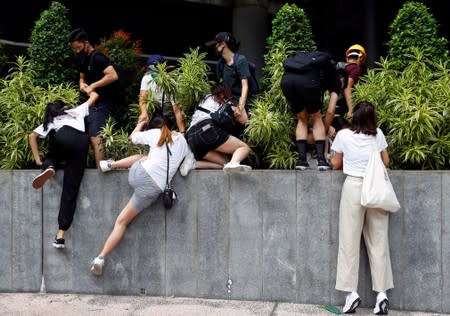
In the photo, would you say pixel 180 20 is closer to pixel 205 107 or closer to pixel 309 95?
pixel 205 107

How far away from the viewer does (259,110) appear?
22.5ft

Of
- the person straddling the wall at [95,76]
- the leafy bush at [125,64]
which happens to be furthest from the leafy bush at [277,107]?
the leafy bush at [125,64]

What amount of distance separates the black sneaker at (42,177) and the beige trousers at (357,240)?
3.24 m

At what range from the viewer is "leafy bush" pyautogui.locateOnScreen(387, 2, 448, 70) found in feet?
24.6

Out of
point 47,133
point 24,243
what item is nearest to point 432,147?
point 47,133

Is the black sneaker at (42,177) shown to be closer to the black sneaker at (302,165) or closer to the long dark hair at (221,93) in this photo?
the long dark hair at (221,93)

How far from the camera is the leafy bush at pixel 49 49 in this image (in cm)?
816

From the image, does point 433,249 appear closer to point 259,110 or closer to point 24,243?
point 259,110

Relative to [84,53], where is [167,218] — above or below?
below

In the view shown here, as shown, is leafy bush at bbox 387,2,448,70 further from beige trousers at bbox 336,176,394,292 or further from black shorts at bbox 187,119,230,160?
black shorts at bbox 187,119,230,160

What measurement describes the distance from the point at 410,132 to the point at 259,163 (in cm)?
178

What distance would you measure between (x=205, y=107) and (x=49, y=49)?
2627mm

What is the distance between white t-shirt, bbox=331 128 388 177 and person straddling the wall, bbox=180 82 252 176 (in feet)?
3.52

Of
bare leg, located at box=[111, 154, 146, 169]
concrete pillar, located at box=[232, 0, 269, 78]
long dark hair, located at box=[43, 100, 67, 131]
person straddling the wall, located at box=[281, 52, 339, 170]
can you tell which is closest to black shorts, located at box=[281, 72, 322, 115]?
person straddling the wall, located at box=[281, 52, 339, 170]
